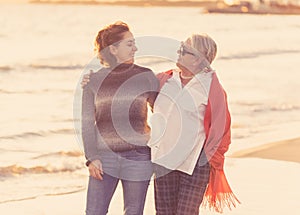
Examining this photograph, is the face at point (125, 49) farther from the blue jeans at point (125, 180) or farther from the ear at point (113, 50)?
the blue jeans at point (125, 180)

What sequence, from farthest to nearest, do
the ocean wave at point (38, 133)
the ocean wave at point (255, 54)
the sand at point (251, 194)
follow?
the ocean wave at point (255, 54)
the ocean wave at point (38, 133)
the sand at point (251, 194)

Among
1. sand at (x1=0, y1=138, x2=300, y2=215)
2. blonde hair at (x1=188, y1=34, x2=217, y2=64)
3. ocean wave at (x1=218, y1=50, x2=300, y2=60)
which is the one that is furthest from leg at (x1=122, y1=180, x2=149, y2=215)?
ocean wave at (x1=218, y1=50, x2=300, y2=60)

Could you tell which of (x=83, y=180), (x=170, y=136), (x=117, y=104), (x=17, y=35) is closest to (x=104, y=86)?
(x=117, y=104)

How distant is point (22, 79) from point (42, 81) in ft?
3.86

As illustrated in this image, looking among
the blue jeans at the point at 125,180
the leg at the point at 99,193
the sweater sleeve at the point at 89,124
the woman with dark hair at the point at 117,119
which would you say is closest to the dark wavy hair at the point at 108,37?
the woman with dark hair at the point at 117,119

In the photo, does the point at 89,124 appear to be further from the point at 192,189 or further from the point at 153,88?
the point at 192,189

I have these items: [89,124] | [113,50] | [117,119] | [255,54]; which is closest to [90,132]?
[89,124]

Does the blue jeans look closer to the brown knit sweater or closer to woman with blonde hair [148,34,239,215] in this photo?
the brown knit sweater

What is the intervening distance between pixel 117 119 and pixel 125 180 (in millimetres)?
344

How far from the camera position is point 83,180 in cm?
932

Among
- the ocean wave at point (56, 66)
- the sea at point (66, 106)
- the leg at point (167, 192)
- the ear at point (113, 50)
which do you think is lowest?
the ocean wave at point (56, 66)

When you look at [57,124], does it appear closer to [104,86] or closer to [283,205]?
[283,205]

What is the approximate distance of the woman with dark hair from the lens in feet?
14.3

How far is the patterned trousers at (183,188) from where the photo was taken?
462 centimetres
